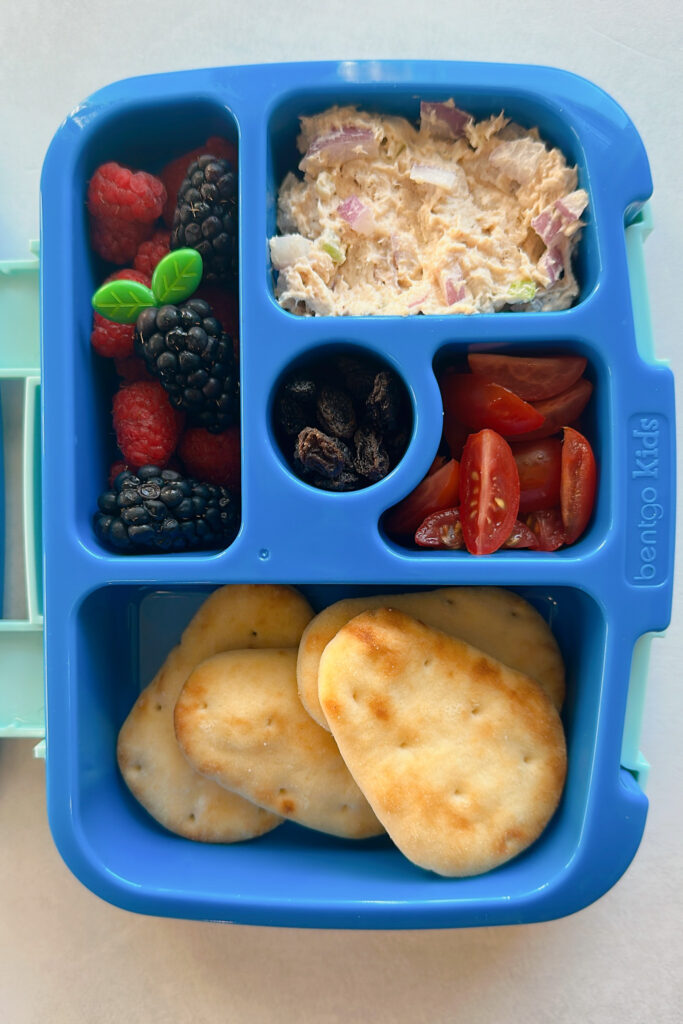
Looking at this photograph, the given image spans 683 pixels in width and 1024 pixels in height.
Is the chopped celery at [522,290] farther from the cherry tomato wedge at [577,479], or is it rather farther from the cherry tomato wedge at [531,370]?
the cherry tomato wedge at [577,479]

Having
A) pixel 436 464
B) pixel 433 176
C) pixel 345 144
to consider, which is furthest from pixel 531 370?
pixel 345 144

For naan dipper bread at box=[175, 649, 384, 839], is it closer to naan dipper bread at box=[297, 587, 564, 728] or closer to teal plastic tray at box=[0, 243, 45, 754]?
naan dipper bread at box=[297, 587, 564, 728]

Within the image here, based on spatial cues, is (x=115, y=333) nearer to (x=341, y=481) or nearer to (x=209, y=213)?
(x=209, y=213)

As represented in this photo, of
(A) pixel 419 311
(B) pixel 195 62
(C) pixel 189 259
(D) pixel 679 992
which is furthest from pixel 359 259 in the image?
(D) pixel 679 992

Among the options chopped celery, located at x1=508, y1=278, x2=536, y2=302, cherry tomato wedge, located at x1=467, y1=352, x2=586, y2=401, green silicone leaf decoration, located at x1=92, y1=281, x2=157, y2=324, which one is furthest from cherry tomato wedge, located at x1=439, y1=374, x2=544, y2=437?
green silicone leaf decoration, located at x1=92, y1=281, x2=157, y2=324

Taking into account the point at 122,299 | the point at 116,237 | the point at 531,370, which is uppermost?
the point at 116,237

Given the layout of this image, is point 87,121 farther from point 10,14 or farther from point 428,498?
point 428,498
